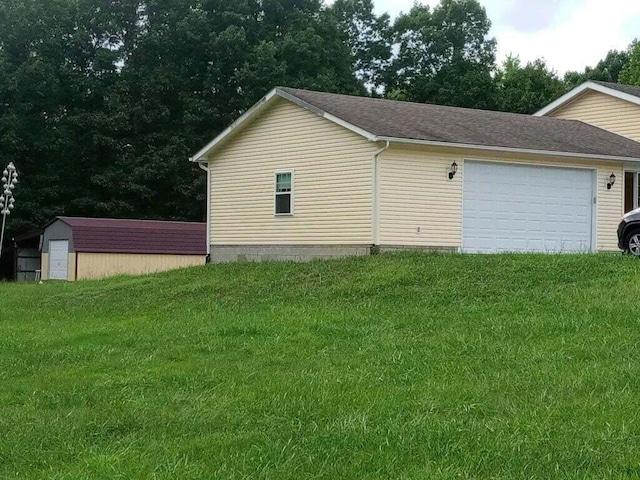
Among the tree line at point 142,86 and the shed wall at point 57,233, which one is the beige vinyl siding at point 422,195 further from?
the tree line at point 142,86

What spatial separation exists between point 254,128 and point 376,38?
2886 centimetres

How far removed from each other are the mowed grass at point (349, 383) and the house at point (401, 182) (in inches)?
193

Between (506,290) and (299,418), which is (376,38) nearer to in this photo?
(506,290)

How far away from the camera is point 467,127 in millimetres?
21094

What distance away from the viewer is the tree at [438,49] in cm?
4603

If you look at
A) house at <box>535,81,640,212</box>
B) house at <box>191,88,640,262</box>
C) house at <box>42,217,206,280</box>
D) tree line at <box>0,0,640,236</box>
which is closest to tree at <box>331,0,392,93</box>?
tree line at <box>0,0,640,236</box>

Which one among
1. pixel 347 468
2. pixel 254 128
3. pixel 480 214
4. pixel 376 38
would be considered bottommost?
pixel 347 468

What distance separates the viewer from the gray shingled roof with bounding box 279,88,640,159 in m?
19.5

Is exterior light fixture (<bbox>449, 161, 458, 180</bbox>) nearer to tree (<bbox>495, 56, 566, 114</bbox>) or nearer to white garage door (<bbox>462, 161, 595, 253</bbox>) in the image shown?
white garage door (<bbox>462, 161, 595, 253</bbox>)

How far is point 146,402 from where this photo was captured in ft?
24.7

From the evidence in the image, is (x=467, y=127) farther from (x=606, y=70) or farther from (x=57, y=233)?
(x=606, y=70)

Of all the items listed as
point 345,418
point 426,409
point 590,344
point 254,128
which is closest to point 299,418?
point 345,418

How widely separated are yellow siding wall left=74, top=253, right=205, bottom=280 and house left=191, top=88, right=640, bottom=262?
12131 millimetres

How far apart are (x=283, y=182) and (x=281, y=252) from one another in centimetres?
163
